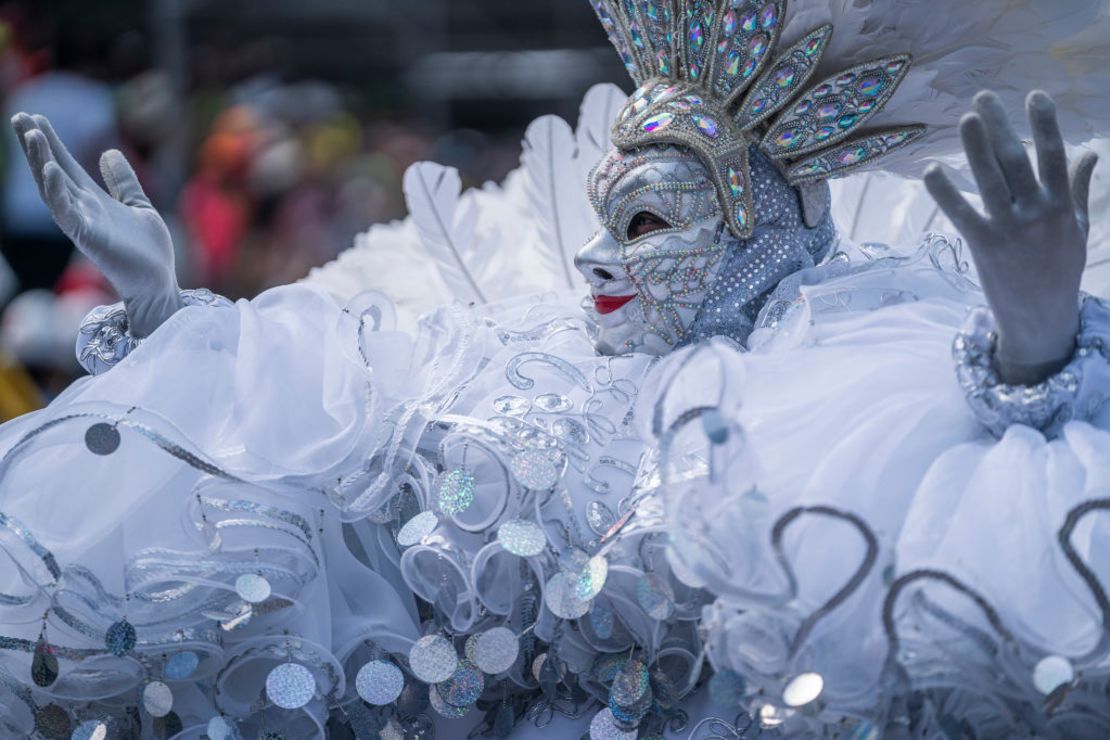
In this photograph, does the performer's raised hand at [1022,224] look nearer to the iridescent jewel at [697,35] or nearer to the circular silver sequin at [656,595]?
the circular silver sequin at [656,595]

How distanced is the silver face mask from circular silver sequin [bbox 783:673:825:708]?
2.02 ft

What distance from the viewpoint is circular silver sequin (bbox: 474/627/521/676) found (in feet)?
5.35

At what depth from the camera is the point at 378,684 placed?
1.65 metres

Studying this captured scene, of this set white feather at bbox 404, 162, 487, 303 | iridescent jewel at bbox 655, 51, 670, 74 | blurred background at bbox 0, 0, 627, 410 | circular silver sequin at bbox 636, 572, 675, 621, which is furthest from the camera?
blurred background at bbox 0, 0, 627, 410

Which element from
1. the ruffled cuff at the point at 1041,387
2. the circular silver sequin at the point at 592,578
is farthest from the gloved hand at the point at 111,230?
the ruffled cuff at the point at 1041,387

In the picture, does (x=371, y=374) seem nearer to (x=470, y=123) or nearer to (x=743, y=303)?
(x=743, y=303)

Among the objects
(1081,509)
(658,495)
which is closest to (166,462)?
(658,495)

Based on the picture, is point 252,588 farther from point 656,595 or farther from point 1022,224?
point 1022,224

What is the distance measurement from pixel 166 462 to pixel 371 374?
0.25 meters

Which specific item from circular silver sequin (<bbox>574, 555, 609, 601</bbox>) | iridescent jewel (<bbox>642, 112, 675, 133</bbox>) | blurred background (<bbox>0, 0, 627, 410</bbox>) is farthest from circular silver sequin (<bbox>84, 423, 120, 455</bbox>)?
→ blurred background (<bbox>0, 0, 627, 410</bbox>)

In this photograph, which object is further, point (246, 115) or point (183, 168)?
point (246, 115)

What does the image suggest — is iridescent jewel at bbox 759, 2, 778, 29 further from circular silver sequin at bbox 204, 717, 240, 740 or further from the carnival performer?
circular silver sequin at bbox 204, 717, 240, 740

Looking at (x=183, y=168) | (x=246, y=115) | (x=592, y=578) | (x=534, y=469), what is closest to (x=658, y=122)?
(x=534, y=469)

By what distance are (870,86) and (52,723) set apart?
1203 mm
